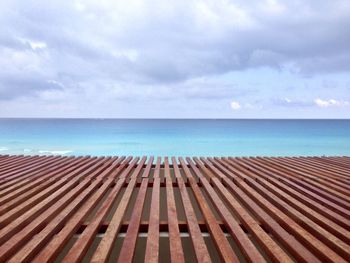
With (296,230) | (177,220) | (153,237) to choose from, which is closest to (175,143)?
(177,220)

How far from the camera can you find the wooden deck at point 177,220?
165cm

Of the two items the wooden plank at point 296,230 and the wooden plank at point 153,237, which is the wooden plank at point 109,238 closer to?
the wooden plank at point 153,237

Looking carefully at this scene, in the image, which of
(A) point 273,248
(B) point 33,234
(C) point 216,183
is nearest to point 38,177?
(B) point 33,234

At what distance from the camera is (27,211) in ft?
7.51

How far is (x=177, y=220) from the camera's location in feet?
6.81

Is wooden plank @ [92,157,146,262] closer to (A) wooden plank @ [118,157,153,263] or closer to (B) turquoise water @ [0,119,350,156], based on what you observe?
(A) wooden plank @ [118,157,153,263]

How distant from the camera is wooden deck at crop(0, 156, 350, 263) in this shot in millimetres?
1646

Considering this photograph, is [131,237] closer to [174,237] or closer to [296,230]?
[174,237]

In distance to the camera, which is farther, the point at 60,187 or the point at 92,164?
the point at 92,164

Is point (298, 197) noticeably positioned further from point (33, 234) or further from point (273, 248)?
point (33, 234)

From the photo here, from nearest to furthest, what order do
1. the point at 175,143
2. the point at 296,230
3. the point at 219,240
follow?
the point at 219,240, the point at 296,230, the point at 175,143

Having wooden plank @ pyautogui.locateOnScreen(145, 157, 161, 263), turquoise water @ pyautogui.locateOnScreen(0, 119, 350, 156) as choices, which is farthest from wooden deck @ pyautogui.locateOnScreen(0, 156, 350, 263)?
turquoise water @ pyautogui.locateOnScreen(0, 119, 350, 156)

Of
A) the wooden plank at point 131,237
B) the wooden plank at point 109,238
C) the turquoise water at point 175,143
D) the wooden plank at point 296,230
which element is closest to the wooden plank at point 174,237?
the wooden plank at point 131,237

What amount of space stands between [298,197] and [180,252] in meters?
1.79
